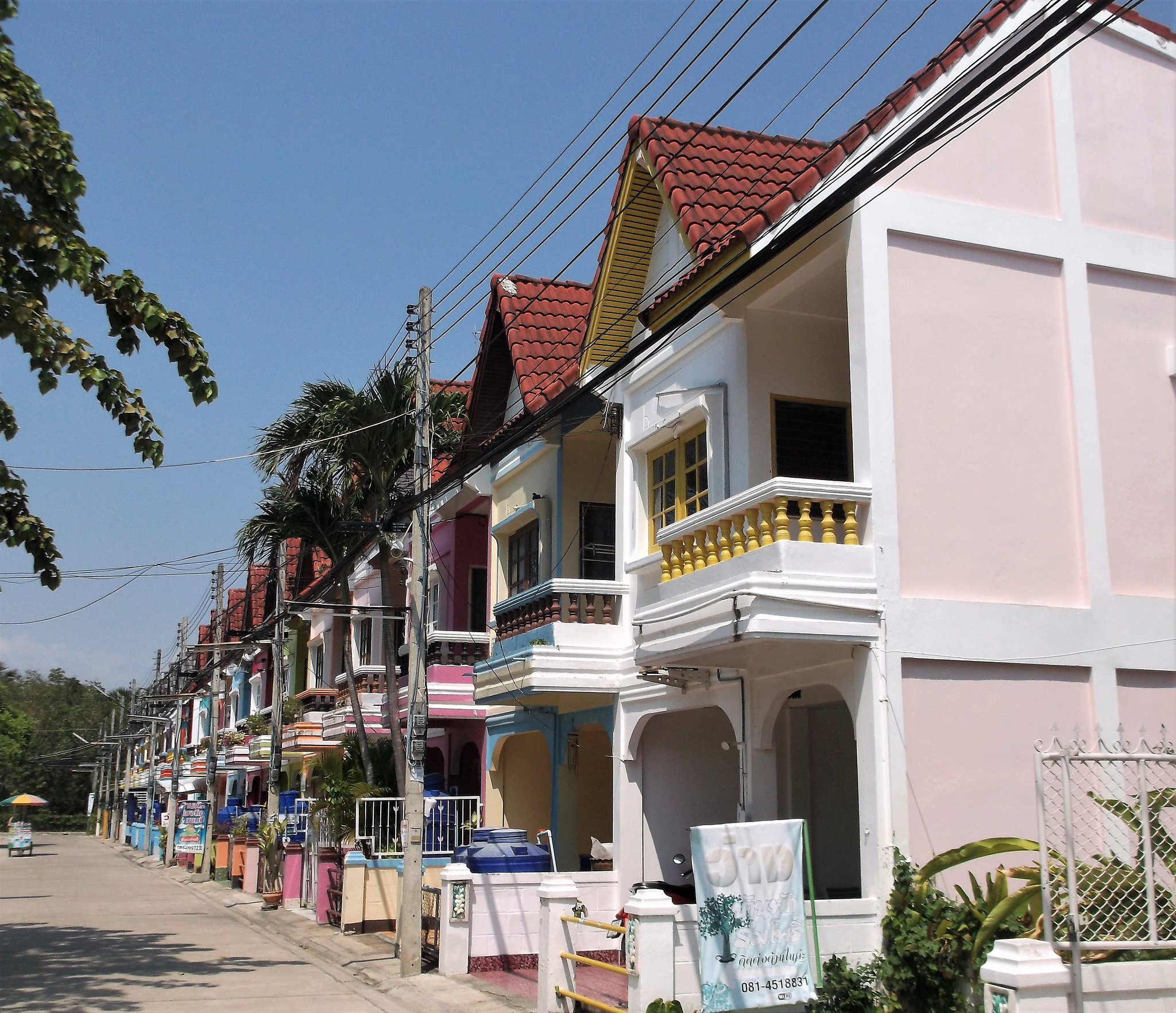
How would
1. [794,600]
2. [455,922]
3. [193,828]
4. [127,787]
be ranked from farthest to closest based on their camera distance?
1. [127,787]
2. [193,828]
3. [455,922]
4. [794,600]

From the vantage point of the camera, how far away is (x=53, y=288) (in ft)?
43.8

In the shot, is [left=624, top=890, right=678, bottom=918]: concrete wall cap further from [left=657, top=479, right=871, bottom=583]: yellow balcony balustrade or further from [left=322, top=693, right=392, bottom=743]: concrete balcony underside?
[left=322, top=693, right=392, bottom=743]: concrete balcony underside

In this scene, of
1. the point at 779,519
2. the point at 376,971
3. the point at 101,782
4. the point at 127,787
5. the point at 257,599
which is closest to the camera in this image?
the point at 779,519

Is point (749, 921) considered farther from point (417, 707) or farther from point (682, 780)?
point (417, 707)

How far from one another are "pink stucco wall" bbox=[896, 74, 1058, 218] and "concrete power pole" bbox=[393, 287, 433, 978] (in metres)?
7.41

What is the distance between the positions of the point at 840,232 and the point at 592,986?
7.93 meters

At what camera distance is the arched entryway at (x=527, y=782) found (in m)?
Result: 19.6

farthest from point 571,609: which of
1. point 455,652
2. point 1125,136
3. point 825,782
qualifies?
point 1125,136

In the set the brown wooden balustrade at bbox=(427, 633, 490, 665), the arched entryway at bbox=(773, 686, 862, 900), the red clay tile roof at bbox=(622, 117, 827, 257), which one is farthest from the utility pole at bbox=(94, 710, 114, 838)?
the red clay tile roof at bbox=(622, 117, 827, 257)

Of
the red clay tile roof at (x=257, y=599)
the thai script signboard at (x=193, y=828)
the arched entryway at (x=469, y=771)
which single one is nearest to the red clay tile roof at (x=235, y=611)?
the red clay tile roof at (x=257, y=599)

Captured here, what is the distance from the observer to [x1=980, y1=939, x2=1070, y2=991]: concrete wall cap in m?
7.79

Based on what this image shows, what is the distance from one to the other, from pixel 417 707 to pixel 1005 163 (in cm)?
928

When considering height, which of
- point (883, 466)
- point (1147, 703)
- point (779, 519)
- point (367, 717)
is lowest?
point (1147, 703)

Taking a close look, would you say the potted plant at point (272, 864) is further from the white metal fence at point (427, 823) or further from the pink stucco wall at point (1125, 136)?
the pink stucco wall at point (1125, 136)
